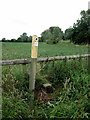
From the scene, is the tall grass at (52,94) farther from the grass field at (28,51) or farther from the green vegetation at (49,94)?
the grass field at (28,51)

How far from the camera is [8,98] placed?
88.6 inches

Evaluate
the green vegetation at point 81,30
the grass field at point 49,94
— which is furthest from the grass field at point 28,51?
the green vegetation at point 81,30

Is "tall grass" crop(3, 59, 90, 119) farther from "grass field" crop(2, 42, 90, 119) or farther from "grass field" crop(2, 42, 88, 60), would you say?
"grass field" crop(2, 42, 88, 60)

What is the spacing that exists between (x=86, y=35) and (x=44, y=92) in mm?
30923

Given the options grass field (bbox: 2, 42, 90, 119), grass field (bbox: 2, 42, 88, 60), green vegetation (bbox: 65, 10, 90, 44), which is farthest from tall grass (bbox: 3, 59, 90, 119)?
green vegetation (bbox: 65, 10, 90, 44)

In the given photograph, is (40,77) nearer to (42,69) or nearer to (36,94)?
(42,69)

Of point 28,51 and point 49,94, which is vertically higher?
point 28,51

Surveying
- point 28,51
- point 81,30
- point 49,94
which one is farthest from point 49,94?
point 81,30

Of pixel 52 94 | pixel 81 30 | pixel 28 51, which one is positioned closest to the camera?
pixel 52 94

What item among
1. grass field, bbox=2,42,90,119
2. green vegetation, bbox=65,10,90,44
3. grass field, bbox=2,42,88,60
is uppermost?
green vegetation, bbox=65,10,90,44

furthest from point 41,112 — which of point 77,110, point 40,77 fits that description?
point 40,77

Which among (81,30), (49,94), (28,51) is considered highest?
(81,30)

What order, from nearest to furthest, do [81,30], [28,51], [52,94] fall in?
[52,94] → [28,51] → [81,30]

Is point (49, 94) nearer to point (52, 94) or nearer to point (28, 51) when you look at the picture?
point (52, 94)
